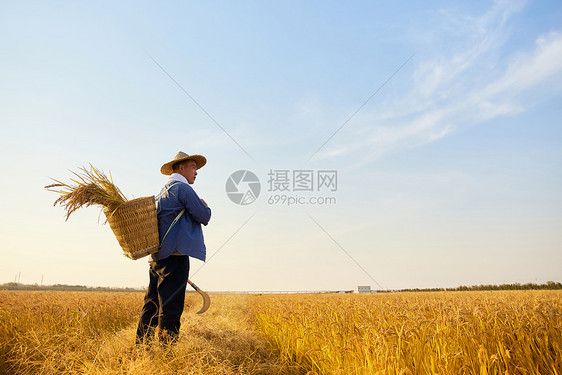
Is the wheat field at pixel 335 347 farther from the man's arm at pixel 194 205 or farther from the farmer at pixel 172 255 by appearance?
the man's arm at pixel 194 205

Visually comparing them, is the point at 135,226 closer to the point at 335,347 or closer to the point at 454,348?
the point at 335,347

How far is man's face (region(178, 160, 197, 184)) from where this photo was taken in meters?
4.94

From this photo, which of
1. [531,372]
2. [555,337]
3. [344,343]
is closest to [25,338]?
[344,343]

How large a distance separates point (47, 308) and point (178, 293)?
4.74 metres

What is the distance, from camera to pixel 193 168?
5.00 meters

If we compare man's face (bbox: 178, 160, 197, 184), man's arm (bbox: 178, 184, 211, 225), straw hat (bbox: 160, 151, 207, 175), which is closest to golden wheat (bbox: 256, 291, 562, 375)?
man's arm (bbox: 178, 184, 211, 225)

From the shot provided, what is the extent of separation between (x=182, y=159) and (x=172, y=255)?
1349 mm

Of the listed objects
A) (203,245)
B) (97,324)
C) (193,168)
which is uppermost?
(193,168)

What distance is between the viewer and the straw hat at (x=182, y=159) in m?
4.93

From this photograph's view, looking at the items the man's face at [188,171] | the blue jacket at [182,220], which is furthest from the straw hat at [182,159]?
the blue jacket at [182,220]

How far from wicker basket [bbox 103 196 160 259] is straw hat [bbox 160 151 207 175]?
2.85ft

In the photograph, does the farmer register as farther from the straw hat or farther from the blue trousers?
the straw hat

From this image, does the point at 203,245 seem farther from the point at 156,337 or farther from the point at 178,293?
the point at 156,337

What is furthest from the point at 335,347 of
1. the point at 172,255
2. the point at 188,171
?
the point at 188,171
